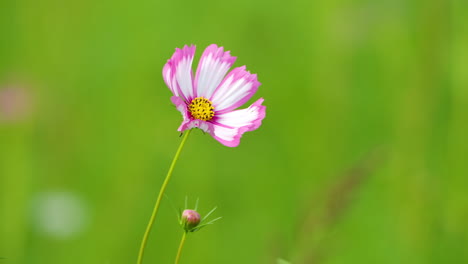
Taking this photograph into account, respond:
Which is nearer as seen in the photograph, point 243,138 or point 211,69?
point 211,69

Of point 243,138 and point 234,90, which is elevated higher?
point 243,138

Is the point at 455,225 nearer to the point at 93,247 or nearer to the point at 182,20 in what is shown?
the point at 93,247

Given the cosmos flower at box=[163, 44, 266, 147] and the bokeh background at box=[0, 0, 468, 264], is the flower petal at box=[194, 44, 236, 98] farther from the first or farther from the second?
the bokeh background at box=[0, 0, 468, 264]

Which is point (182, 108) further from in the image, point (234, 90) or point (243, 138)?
point (243, 138)

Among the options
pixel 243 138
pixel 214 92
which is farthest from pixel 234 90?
pixel 243 138

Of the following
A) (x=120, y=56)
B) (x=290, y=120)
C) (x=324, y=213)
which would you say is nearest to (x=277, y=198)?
(x=290, y=120)

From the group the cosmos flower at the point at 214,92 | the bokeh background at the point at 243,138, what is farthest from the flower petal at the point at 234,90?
the bokeh background at the point at 243,138

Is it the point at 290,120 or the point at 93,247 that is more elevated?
the point at 290,120

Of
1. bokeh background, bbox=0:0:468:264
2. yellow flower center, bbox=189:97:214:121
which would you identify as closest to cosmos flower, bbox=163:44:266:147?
yellow flower center, bbox=189:97:214:121
